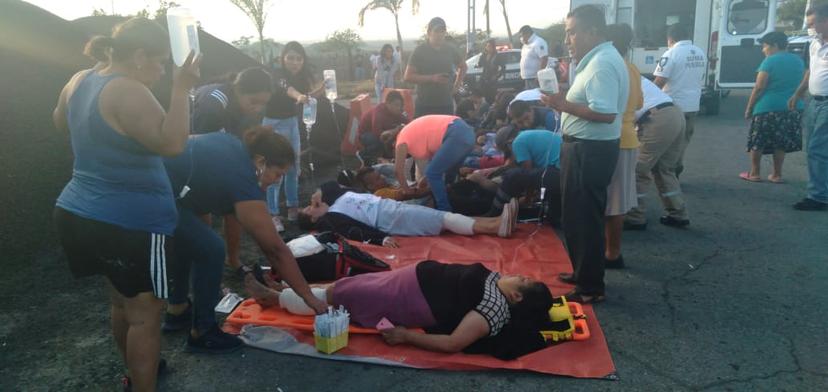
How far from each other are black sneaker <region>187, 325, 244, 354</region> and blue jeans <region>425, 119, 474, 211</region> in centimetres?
251

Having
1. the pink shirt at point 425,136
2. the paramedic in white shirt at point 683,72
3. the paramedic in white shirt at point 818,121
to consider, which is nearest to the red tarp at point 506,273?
the pink shirt at point 425,136

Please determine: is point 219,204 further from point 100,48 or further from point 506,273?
point 506,273

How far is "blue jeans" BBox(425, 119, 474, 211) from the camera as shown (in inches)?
199

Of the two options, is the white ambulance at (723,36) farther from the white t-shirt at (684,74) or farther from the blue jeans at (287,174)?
the blue jeans at (287,174)

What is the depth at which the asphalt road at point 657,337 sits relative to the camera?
2.75m

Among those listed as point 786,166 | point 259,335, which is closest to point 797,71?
point 786,166

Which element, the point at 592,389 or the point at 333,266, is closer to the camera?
the point at 592,389

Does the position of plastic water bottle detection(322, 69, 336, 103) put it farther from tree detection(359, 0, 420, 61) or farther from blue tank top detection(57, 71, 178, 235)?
tree detection(359, 0, 420, 61)

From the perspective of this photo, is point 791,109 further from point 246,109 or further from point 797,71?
point 246,109

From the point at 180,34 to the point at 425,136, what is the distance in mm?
3063

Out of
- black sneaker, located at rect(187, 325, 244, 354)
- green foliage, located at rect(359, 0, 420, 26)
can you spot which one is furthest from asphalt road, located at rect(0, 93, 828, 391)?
green foliage, located at rect(359, 0, 420, 26)

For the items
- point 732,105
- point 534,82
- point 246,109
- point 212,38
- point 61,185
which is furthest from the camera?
point 732,105

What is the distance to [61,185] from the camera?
5762 mm

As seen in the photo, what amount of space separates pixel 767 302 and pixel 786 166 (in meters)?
4.23
